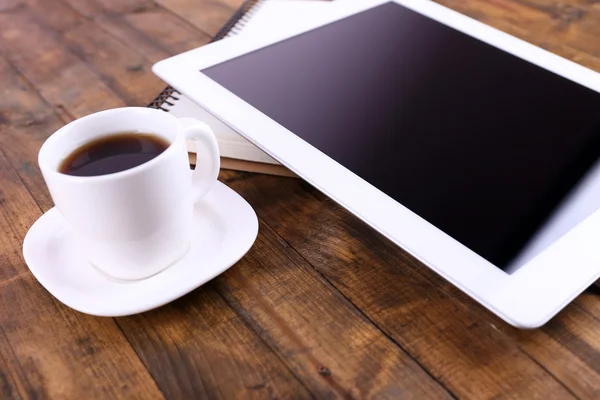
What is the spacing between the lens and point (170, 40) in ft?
3.05

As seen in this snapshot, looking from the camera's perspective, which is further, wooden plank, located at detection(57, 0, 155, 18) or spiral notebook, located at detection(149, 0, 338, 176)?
wooden plank, located at detection(57, 0, 155, 18)

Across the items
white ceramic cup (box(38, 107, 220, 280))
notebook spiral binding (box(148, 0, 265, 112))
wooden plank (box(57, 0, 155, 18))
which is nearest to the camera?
white ceramic cup (box(38, 107, 220, 280))

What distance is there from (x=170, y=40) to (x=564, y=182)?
0.63 m

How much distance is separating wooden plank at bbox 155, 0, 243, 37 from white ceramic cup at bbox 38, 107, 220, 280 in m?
0.47

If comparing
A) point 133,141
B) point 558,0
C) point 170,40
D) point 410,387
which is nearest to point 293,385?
point 410,387

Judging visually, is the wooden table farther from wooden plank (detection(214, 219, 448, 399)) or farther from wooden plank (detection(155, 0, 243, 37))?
wooden plank (detection(155, 0, 243, 37))

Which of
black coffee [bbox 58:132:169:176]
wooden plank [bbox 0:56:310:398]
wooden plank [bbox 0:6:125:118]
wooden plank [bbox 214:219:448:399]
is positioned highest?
black coffee [bbox 58:132:169:176]

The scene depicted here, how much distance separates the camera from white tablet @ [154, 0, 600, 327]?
1.47 ft

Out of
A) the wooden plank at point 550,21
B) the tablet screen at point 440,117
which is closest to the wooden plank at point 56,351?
the tablet screen at point 440,117

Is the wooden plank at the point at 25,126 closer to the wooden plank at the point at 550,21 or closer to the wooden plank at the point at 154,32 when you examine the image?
the wooden plank at the point at 154,32

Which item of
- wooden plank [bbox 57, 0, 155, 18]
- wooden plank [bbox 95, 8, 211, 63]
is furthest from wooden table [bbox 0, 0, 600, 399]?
wooden plank [bbox 57, 0, 155, 18]

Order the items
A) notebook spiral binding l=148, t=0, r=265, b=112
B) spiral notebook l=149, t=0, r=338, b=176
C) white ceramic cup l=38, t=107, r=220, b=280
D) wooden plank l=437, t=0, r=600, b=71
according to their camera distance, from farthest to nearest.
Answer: wooden plank l=437, t=0, r=600, b=71
notebook spiral binding l=148, t=0, r=265, b=112
spiral notebook l=149, t=0, r=338, b=176
white ceramic cup l=38, t=107, r=220, b=280

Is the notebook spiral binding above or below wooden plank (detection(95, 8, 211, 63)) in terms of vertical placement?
above

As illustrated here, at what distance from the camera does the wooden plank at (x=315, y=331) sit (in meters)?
0.45
